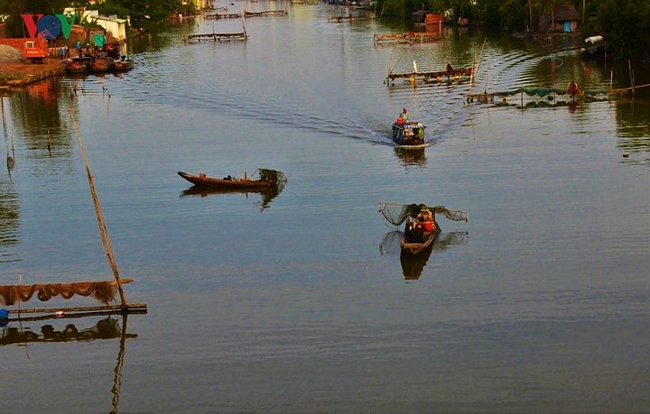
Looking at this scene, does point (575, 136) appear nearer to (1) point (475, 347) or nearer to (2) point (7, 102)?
(1) point (475, 347)

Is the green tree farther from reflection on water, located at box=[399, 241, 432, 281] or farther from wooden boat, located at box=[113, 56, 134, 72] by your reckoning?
reflection on water, located at box=[399, 241, 432, 281]

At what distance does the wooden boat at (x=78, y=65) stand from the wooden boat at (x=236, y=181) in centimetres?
3690

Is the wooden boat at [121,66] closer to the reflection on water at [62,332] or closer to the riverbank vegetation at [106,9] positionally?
the riverbank vegetation at [106,9]

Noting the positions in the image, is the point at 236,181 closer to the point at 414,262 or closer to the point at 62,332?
the point at 414,262

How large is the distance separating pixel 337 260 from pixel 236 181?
8.15m

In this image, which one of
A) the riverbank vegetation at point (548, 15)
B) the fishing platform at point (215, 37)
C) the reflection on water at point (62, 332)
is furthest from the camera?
the fishing platform at point (215, 37)

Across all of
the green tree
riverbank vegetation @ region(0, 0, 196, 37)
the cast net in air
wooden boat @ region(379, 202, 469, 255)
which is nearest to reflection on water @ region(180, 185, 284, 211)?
wooden boat @ region(379, 202, 469, 255)

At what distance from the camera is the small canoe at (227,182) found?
33.1 meters

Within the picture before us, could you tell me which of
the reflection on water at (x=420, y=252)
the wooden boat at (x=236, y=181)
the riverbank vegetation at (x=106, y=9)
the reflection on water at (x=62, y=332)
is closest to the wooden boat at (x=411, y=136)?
the wooden boat at (x=236, y=181)

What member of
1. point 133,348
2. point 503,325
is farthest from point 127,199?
point 503,325

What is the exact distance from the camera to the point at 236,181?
33.3 m

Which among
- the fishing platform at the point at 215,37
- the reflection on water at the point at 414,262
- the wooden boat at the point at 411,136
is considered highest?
the fishing platform at the point at 215,37

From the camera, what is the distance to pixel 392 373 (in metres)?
19.6

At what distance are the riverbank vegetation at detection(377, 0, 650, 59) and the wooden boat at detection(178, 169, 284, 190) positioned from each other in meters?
31.2
